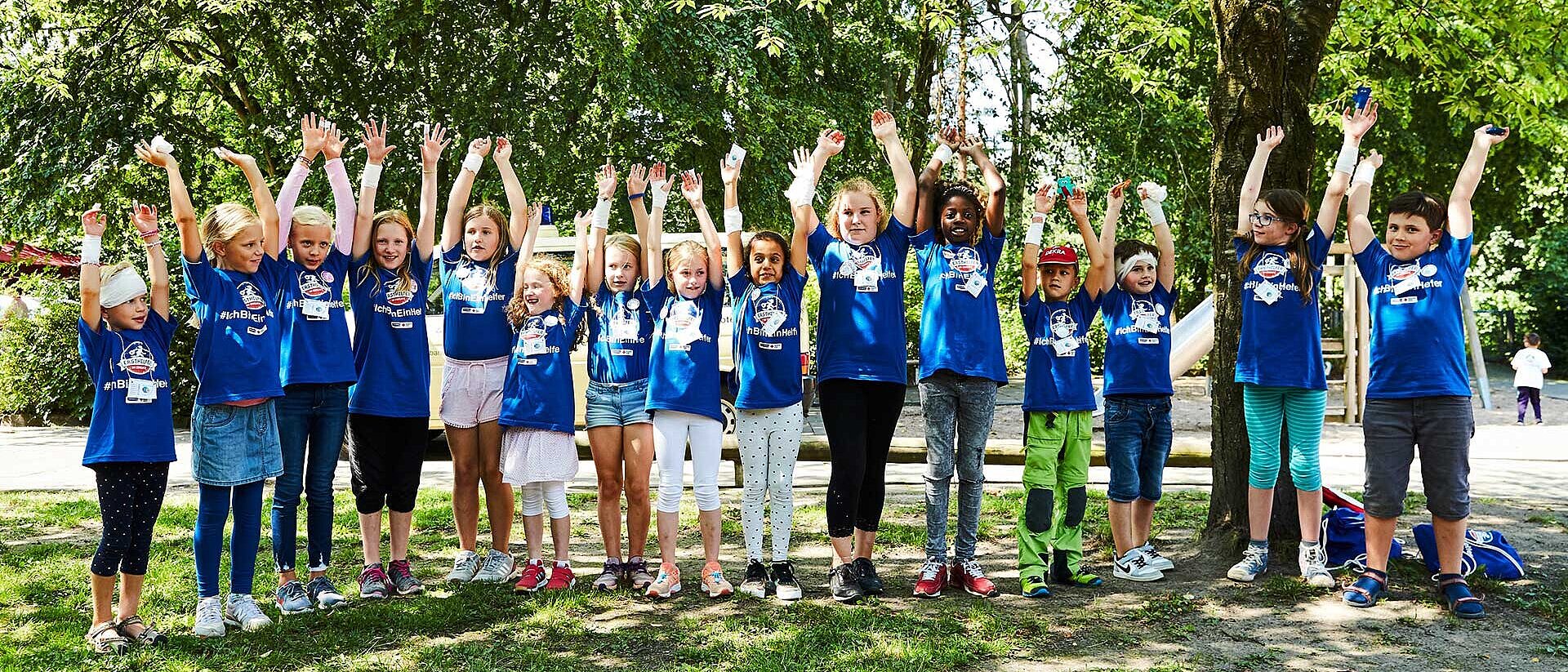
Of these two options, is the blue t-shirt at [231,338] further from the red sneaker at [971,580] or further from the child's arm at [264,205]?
the red sneaker at [971,580]

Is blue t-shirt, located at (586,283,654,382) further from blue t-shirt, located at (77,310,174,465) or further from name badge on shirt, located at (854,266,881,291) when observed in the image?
blue t-shirt, located at (77,310,174,465)

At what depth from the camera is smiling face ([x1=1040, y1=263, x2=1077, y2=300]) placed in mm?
5074

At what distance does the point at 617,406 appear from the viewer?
16.1 ft

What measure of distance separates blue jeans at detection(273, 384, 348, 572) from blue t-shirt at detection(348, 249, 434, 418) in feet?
0.41

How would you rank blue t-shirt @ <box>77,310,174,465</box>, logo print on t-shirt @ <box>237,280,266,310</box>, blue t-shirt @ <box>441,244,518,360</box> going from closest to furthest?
1. blue t-shirt @ <box>77,310,174,465</box>
2. logo print on t-shirt @ <box>237,280,266,310</box>
3. blue t-shirt @ <box>441,244,518,360</box>

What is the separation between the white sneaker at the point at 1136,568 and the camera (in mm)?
5090

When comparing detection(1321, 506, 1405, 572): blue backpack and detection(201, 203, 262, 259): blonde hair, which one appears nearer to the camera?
detection(201, 203, 262, 259): blonde hair

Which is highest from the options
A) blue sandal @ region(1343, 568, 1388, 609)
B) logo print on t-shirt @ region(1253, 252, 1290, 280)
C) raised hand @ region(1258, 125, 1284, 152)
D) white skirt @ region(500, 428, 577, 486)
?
raised hand @ region(1258, 125, 1284, 152)

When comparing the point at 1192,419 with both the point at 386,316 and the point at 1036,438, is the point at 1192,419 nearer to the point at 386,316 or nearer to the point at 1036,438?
the point at 1036,438

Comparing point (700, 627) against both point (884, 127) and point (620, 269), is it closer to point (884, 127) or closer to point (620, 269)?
point (620, 269)

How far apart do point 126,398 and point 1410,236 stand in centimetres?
494

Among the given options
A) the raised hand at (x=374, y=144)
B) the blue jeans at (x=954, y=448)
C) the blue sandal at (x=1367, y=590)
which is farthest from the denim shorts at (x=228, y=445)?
the blue sandal at (x=1367, y=590)

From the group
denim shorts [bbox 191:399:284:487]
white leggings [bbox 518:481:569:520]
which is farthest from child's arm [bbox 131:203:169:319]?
white leggings [bbox 518:481:569:520]

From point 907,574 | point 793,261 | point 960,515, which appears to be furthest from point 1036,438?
point 793,261
